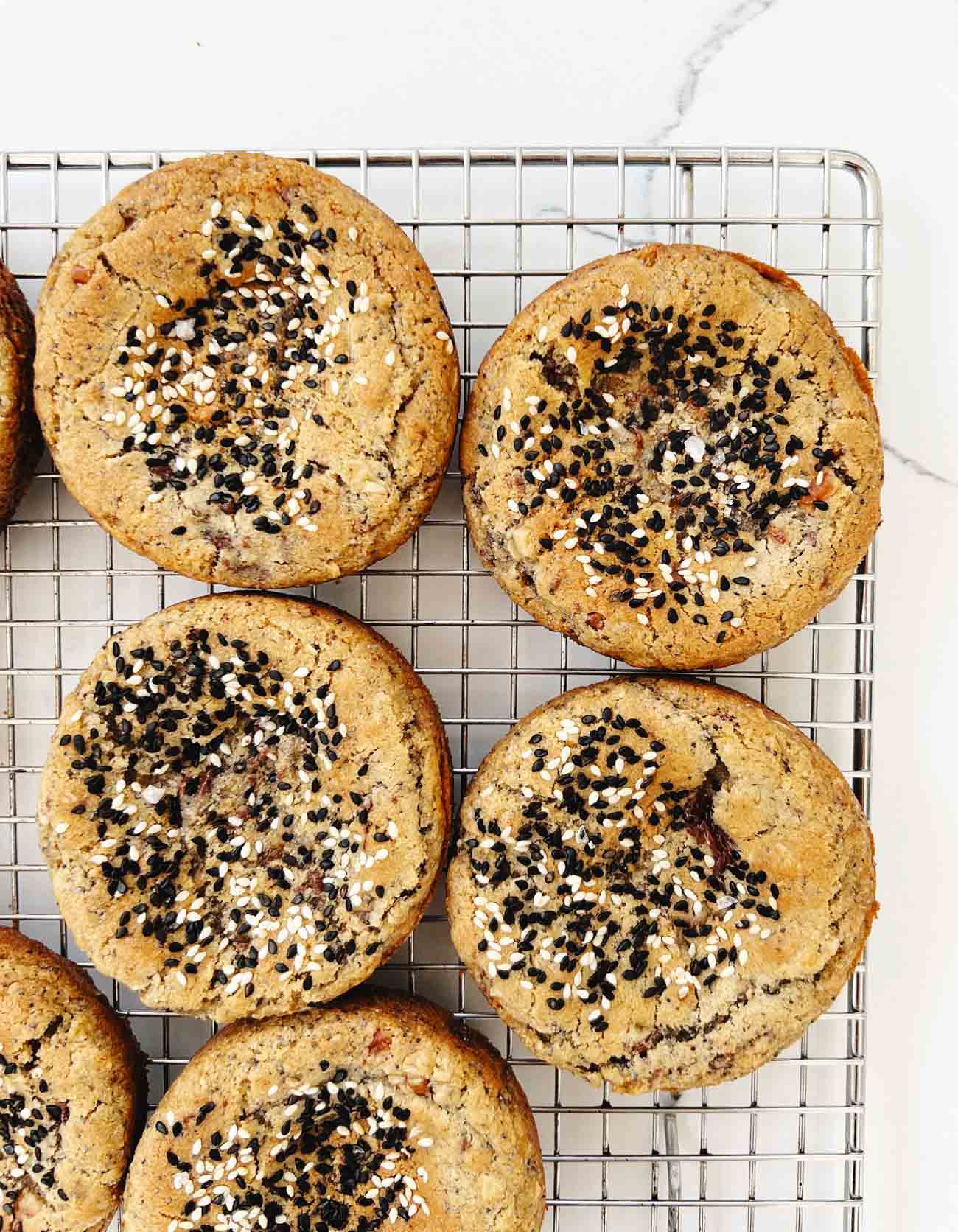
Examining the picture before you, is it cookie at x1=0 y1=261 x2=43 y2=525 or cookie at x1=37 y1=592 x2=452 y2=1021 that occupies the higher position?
cookie at x1=0 y1=261 x2=43 y2=525

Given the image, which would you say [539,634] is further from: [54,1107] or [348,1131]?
[54,1107]

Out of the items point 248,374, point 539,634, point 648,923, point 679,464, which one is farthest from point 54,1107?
point 679,464

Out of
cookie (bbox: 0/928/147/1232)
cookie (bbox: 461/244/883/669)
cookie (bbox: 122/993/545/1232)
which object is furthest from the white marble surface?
cookie (bbox: 0/928/147/1232)

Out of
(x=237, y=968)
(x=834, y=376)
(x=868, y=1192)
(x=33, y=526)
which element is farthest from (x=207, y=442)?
(x=868, y=1192)

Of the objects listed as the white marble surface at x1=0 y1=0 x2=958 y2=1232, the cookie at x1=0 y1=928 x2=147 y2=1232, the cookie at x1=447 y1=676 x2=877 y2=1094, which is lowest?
the cookie at x1=0 y1=928 x2=147 y2=1232

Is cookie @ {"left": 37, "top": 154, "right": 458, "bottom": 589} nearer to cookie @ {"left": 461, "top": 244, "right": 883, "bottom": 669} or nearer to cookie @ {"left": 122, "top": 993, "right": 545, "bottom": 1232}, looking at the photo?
cookie @ {"left": 461, "top": 244, "right": 883, "bottom": 669}
